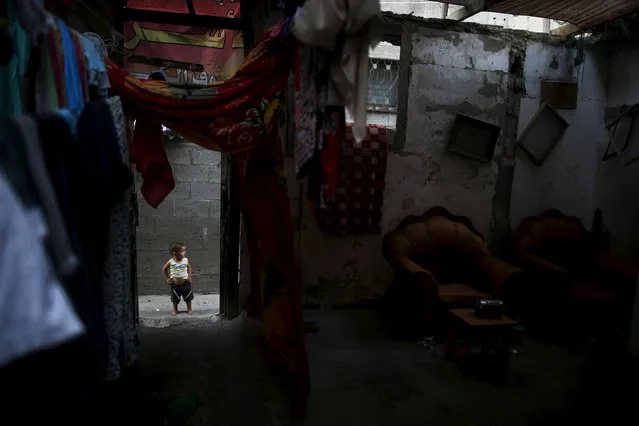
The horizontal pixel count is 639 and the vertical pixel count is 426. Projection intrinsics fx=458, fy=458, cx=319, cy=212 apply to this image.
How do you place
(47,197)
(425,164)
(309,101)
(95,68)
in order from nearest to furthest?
(47,197), (95,68), (309,101), (425,164)

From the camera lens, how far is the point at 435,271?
414 cm

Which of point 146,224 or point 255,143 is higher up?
point 255,143

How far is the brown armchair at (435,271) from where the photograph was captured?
358 centimetres

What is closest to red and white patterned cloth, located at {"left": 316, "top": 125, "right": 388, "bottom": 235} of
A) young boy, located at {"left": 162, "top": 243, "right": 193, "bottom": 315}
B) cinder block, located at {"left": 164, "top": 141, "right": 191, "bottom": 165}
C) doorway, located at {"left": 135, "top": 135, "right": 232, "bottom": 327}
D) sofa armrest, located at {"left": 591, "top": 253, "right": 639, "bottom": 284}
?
young boy, located at {"left": 162, "top": 243, "right": 193, "bottom": 315}

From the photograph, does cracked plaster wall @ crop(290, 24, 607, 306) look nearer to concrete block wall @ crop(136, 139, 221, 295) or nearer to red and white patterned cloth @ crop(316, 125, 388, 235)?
red and white patterned cloth @ crop(316, 125, 388, 235)

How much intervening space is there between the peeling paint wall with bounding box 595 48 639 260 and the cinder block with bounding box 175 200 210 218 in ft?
15.7

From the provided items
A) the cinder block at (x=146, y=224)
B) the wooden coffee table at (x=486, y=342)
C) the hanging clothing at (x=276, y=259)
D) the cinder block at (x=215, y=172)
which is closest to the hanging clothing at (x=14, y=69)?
the hanging clothing at (x=276, y=259)

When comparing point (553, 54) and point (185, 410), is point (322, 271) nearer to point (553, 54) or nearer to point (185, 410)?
point (185, 410)

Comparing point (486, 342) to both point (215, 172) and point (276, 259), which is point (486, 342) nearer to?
point (276, 259)

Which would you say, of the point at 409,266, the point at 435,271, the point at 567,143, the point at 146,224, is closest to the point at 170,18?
the point at 409,266

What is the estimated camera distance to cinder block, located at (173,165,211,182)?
6211mm

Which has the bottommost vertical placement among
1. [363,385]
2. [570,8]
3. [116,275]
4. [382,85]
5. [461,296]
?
[363,385]

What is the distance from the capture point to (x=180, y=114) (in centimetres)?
226

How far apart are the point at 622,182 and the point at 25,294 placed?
529 centimetres
